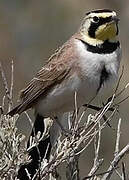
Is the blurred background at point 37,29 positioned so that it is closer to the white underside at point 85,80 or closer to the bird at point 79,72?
the bird at point 79,72

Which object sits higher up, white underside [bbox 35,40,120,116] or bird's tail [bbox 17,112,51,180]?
white underside [bbox 35,40,120,116]

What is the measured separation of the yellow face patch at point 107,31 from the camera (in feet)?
13.5

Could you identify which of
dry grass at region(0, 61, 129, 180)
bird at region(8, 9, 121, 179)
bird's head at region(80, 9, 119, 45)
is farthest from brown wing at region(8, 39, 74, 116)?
dry grass at region(0, 61, 129, 180)

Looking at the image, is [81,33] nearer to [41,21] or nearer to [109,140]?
[109,140]

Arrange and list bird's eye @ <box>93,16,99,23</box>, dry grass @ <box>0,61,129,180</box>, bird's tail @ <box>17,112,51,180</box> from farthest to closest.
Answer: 1. bird's eye @ <box>93,16,99,23</box>
2. bird's tail @ <box>17,112,51,180</box>
3. dry grass @ <box>0,61,129,180</box>

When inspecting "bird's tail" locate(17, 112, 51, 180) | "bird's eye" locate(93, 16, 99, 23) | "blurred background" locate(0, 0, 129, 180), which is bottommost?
"blurred background" locate(0, 0, 129, 180)

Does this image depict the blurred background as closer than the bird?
No

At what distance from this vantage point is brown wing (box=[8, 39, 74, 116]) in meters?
4.18

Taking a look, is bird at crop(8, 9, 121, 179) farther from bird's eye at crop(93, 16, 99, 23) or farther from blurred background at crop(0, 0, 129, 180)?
blurred background at crop(0, 0, 129, 180)

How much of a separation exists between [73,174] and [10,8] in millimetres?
7090

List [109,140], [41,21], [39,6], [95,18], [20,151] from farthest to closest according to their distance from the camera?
[39,6], [41,21], [109,140], [95,18], [20,151]

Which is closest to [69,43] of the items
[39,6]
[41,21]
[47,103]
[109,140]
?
[47,103]

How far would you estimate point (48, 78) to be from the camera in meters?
4.30

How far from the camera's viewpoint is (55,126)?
420 cm
